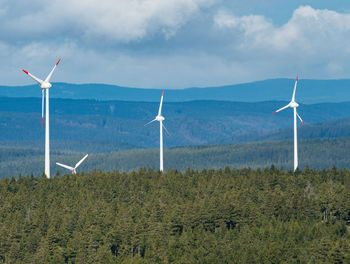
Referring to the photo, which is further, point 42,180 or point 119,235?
point 42,180

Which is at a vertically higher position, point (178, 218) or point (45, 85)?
point (45, 85)

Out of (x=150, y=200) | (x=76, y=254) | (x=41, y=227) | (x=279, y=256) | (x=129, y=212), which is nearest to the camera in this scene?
(x=279, y=256)

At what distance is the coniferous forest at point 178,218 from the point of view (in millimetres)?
120062

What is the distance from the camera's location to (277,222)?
14338 centimetres

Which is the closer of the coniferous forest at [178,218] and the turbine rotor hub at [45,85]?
the coniferous forest at [178,218]

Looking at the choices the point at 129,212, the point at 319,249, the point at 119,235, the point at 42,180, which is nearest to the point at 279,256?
the point at 319,249

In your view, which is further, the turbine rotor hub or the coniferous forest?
the turbine rotor hub

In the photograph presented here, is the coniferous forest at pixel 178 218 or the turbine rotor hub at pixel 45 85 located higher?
the turbine rotor hub at pixel 45 85

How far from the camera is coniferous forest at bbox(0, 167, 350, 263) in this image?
12006cm

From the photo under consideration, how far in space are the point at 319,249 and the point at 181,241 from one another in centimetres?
2115

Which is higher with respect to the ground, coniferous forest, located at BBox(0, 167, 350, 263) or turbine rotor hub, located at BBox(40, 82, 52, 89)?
turbine rotor hub, located at BBox(40, 82, 52, 89)

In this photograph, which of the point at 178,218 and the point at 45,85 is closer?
the point at 178,218

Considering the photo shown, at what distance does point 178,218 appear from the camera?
144 metres

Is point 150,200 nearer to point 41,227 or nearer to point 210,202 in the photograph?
point 210,202
